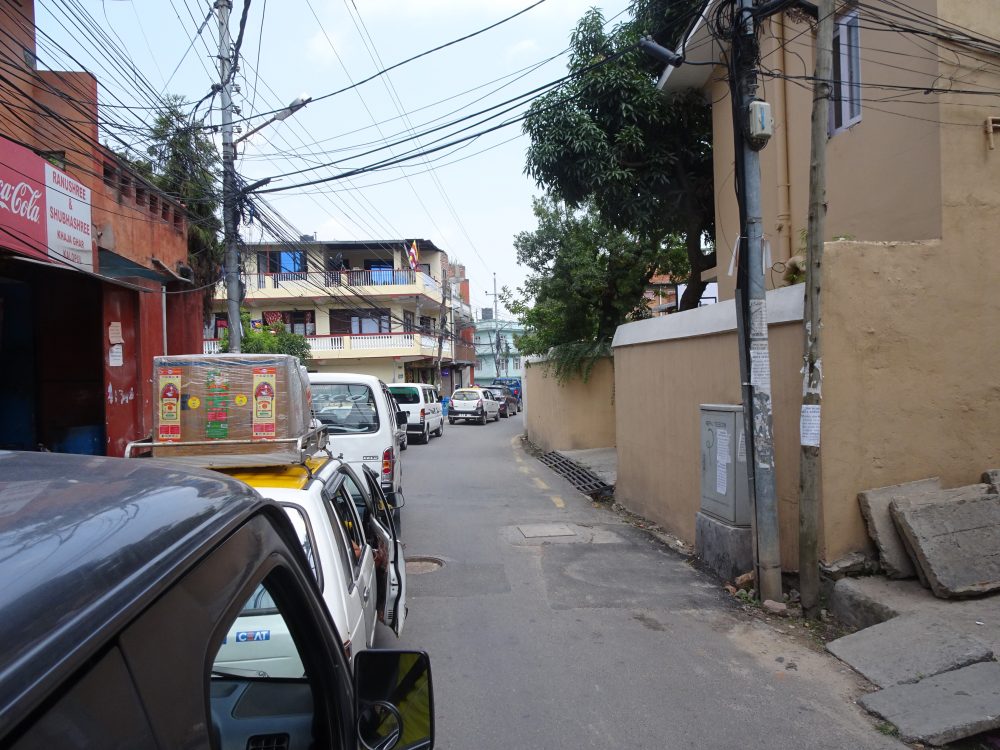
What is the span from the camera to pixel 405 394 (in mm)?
24750

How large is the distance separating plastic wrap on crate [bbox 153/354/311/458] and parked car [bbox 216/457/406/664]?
50 centimetres

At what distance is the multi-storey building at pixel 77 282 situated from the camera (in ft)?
31.5

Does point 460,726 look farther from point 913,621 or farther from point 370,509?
point 913,621

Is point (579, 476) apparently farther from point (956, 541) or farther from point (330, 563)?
point (330, 563)

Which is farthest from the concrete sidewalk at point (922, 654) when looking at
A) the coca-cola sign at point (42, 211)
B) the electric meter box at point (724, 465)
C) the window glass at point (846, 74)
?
the coca-cola sign at point (42, 211)

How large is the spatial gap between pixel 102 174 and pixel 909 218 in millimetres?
10552

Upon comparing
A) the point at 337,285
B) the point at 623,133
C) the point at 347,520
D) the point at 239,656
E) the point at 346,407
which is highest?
the point at 337,285

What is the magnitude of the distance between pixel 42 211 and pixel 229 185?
474 centimetres

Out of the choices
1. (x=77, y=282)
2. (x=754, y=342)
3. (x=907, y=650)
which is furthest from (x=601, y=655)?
(x=77, y=282)

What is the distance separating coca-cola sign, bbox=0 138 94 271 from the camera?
814 centimetres

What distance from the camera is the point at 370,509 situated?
5.72 meters

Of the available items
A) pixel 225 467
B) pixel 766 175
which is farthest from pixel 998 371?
pixel 225 467

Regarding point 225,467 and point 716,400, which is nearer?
point 225,467

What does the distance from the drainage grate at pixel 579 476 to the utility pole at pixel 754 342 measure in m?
6.42
